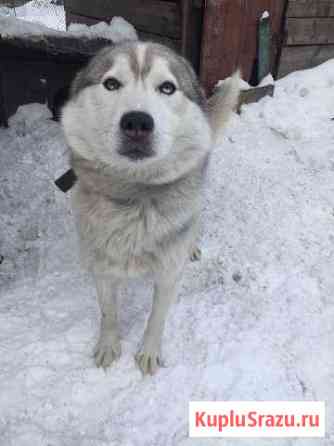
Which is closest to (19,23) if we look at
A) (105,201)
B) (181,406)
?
(105,201)

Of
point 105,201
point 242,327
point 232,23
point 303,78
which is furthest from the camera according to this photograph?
point 303,78

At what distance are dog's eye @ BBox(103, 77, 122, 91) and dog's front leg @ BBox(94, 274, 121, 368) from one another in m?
0.99

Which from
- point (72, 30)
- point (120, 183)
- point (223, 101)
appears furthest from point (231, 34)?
point (120, 183)

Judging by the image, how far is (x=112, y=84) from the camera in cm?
181

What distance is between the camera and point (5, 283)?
2.92 m

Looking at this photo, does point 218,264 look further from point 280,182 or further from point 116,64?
point 116,64

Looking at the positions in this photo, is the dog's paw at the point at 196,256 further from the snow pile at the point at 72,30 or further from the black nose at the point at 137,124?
the snow pile at the point at 72,30

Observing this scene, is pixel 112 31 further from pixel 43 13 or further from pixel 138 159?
pixel 43 13

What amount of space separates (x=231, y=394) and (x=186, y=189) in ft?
3.71

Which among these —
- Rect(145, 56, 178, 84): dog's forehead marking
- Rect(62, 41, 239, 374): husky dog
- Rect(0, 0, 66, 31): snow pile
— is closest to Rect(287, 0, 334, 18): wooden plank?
Rect(62, 41, 239, 374): husky dog

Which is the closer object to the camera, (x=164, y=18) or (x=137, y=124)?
(x=137, y=124)

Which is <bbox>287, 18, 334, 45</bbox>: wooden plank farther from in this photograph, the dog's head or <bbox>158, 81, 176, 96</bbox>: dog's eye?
<bbox>158, 81, 176, 96</bbox>: dog's eye

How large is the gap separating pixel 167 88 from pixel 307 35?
3.56m

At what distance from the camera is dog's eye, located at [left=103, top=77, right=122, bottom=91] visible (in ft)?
5.90
